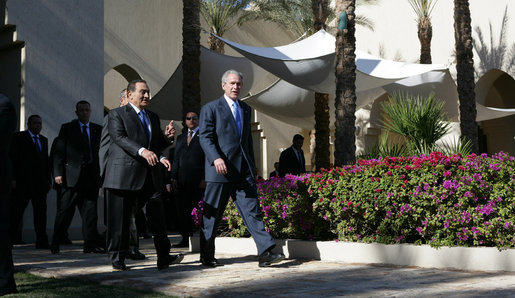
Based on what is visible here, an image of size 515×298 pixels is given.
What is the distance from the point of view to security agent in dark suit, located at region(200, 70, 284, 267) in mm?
5547

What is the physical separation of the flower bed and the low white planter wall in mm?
94

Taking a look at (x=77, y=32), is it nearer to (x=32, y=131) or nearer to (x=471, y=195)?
(x=32, y=131)

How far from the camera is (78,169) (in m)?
7.55

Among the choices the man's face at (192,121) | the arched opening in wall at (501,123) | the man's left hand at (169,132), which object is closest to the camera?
the man's left hand at (169,132)

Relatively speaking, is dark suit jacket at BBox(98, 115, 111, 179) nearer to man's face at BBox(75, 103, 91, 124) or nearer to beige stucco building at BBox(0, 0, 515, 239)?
man's face at BBox(75, 103, 91, 124)

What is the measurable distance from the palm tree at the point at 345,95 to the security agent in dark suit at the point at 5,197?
7.77 metres

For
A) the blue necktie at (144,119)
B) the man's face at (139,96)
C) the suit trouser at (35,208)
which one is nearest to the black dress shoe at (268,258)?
the blue necktie at (144,119)

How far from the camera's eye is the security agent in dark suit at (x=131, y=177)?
540 centimetres

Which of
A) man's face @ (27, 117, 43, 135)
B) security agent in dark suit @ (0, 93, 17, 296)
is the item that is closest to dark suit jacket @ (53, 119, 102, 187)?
man's face @ (27, 117, 43, 135)

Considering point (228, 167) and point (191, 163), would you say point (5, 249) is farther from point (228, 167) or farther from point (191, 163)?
point (191, 163)

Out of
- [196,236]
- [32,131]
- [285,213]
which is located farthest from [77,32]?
[285,213]

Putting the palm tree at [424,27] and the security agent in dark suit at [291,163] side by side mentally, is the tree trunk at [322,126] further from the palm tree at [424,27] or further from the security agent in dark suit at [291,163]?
the security agent in dark suit at [291,163]

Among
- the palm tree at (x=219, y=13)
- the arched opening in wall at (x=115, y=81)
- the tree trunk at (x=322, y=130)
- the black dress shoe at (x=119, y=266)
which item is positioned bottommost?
the black dress shoe at (x=119, y=266)

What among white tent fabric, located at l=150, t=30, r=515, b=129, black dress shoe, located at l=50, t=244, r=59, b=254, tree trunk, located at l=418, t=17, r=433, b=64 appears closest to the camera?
black dress shoe, located at l=50, t=244, r=59, b=254
